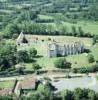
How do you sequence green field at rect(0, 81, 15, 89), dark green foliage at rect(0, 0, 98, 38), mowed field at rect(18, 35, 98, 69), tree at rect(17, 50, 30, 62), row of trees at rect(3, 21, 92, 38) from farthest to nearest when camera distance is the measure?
1. dark green foliage at rect(0, 0, 98, 38)
2. row of trees at rect(3, 21, 92, 38)
3. tree at rect(17, 50, 30, 62)
4. mowed field at rect(18, 35, 98, 69)
5. green field at rect(0, 81, 15, 89)

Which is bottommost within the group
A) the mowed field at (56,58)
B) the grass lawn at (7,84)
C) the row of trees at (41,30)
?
the grass lawn at (7,84)

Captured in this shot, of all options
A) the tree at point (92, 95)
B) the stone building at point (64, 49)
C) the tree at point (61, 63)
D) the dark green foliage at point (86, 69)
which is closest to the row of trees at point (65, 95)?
→ the tree at point (92, 95)

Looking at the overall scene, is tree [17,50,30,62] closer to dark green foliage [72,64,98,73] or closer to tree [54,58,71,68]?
tree [54,58,71,68]

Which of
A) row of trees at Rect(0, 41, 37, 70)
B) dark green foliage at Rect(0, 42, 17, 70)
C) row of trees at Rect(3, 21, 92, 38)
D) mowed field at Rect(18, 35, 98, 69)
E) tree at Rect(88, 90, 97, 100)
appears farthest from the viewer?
row of trees at Rect(3, 21, 92, 38)

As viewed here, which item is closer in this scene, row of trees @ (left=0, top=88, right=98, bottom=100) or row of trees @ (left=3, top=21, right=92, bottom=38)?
row of trees @ (left=0, top=88, right=98, bottom=100)

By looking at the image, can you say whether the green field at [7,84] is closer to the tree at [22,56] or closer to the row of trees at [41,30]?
the tree at [22,56]

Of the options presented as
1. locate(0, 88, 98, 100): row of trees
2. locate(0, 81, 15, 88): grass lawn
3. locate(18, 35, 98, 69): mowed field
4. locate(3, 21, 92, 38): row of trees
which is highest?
locate(3, 21, 92, 38): row of trees

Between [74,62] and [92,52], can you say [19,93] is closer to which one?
[74,62]

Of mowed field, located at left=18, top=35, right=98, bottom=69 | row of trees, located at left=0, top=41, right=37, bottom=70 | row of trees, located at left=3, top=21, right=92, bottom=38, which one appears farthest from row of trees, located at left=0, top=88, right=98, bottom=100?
row of trees, located at left=3, top=21, right=92, bottom=38

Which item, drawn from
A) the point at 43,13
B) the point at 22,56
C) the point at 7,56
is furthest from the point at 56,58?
the point at 43,13

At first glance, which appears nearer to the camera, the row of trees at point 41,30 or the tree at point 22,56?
the tree at point 22,56
